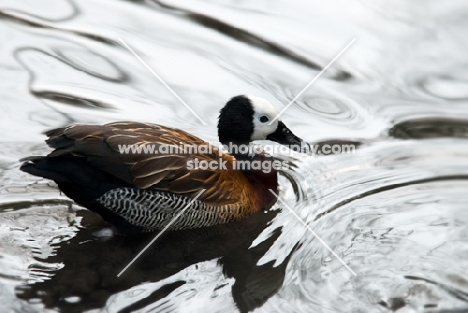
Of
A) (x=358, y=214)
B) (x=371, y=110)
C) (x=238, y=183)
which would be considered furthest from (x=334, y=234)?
(x=371, y=110)

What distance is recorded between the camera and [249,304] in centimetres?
654

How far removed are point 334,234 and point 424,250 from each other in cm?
80

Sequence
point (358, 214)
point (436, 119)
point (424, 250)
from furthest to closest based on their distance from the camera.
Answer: point (436, 119) → point (358, 214) → point (424, 250)

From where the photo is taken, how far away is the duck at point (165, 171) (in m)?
7.06

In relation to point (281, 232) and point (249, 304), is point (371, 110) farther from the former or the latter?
point (249, 304)

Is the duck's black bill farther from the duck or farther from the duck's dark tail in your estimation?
the duck's dark tail

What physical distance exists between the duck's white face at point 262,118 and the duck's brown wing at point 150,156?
43 cm

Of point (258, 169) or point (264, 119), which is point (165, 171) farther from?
point (264, 119)

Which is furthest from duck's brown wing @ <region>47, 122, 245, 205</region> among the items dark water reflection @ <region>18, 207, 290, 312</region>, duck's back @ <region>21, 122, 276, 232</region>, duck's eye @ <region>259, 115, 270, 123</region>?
duck's eye @ <region>259, 115, 270, 123</region>

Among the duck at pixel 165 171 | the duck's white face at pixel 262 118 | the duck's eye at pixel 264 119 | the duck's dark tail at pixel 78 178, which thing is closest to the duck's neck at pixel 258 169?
the duck at pixel 165 171

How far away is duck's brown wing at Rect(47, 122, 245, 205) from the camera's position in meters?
7.07

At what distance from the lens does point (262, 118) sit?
26.1ft

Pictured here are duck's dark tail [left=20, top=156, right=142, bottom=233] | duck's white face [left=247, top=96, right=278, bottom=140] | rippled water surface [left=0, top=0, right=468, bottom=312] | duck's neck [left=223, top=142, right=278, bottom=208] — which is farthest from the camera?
duck's neck [left=223, top=142, right=278, bottom=208]

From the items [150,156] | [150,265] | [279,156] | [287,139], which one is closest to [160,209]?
[150,156]
